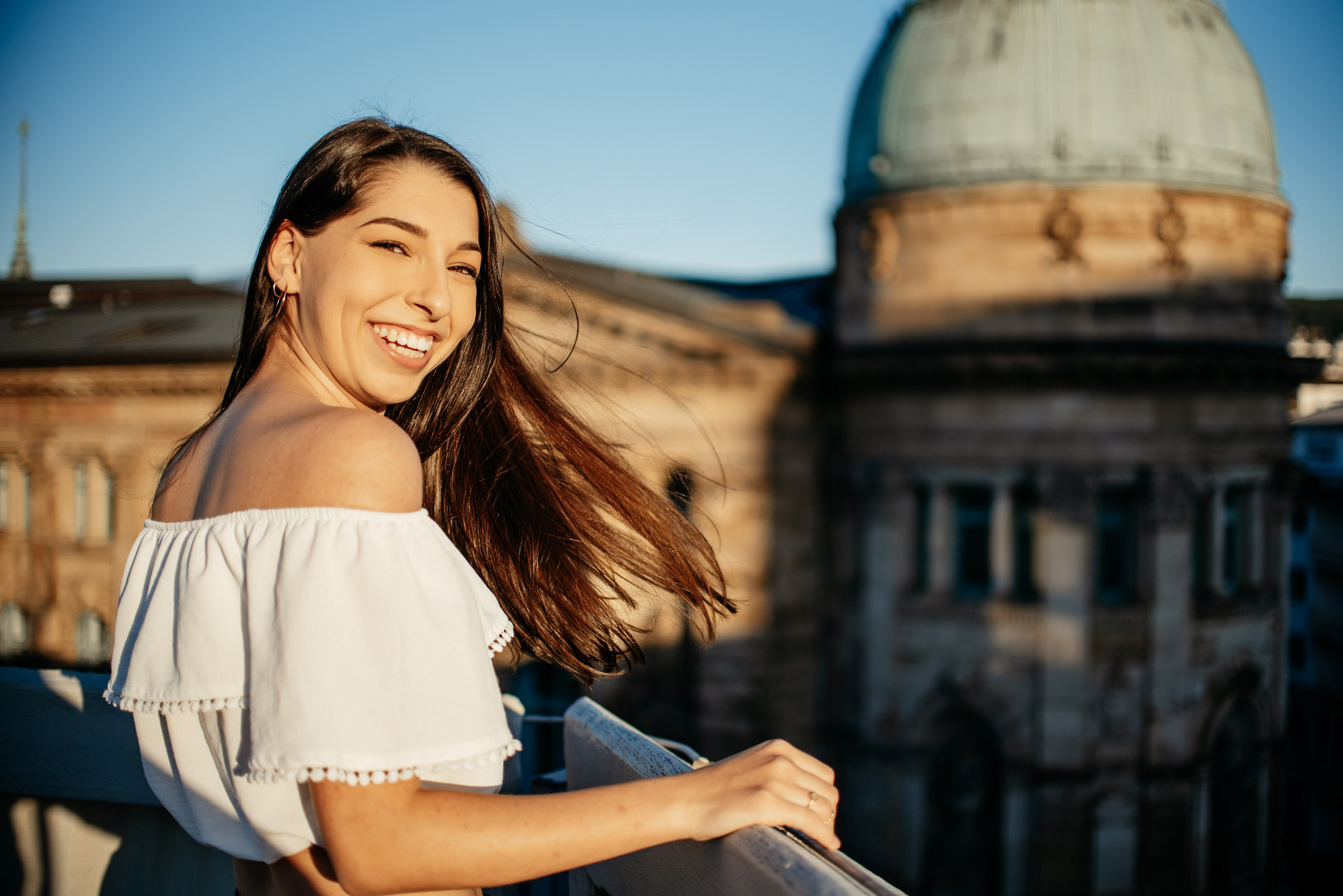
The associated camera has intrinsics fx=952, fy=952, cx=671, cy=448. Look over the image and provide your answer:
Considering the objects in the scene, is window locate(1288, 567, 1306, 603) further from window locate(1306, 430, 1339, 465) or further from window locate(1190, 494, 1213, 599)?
window locate(1190, 494, 1213, 599)

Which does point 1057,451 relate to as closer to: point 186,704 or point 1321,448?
point 186,704

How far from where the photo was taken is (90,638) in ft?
74.6

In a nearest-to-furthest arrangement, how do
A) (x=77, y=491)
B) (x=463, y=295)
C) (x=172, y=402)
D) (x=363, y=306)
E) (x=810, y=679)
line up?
(x=363, y=306) → (x=463, y=295) → (x=810, y=679) → (x=172, y=402) → (x=77, y=491)

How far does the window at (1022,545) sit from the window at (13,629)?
73.4 ft

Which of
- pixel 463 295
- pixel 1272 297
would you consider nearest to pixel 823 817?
pixel 463 295

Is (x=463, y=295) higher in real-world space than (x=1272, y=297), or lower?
lower

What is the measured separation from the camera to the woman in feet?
5.06

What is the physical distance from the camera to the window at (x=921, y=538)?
17469 millimetres

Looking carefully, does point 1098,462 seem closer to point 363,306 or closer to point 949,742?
point 949,742

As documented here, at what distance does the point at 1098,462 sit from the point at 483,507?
15902 millimetres

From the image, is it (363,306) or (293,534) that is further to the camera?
(363,306)

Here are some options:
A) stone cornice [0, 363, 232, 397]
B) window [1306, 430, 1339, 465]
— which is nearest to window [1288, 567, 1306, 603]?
window [1306, 430, 1339, 465]

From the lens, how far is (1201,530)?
17312mm

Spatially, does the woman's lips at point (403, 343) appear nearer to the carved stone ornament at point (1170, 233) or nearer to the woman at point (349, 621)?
the woman at point (349, 621)
